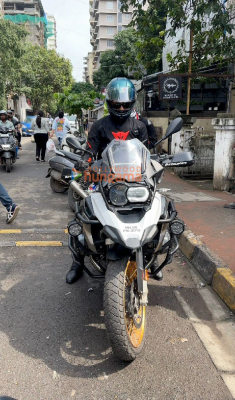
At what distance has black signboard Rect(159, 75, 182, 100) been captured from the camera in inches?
399

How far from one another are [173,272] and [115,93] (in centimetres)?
205

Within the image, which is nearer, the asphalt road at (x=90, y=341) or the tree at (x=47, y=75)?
the asphalt road at (x=90, y=341)

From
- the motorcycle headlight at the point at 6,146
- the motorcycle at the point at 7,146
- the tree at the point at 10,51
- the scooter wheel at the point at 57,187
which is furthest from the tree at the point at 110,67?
the scooter wheel at the point at 57,187

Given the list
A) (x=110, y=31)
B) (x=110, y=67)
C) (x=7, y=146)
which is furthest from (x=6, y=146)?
(x=110, y=31)

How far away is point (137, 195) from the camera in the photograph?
233cm

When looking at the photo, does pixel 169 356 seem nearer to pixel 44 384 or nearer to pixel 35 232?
pixel 44 384

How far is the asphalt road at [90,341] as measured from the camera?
2158 millimetres

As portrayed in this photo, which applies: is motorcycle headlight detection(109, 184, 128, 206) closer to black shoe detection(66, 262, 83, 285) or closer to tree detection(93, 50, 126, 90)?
black shoe detection(66, 262, 83, 285)

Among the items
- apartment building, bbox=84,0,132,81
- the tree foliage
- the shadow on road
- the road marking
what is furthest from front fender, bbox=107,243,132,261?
apartment building, bbox=84,0,132,81

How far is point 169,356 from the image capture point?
2.45 metres

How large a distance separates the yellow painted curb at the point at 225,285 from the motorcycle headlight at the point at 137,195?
146 centimetres

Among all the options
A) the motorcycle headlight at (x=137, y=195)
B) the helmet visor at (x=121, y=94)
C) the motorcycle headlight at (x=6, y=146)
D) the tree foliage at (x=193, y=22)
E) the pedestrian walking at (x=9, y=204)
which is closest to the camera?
the motorcycle headlight at (x=137, y=195)

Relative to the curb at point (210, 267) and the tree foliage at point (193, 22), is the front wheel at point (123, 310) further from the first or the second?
the tree foliage at point (193, 22)

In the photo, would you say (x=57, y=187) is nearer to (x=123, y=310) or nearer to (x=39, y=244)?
(x=39, y=244)
